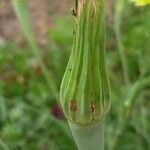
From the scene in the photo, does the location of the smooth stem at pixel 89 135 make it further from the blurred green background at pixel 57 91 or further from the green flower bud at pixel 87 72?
the blurred green background at pixel 57 91

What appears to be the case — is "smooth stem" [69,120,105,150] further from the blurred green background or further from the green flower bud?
the blurred green background

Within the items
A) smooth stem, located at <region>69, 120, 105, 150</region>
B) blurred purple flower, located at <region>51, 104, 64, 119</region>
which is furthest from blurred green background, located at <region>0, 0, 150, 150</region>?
smooth stem, located at <region>69, 120, 105, 150</region>

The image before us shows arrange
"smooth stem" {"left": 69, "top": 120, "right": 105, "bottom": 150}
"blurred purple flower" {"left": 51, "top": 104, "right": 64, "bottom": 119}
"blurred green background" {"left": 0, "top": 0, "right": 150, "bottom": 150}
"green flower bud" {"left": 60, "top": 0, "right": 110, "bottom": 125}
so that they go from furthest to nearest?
"blurred purple flower" {"left": 51, "top": 104, "right": 64, "bottom": 119} → "blurred green background" {"left": 0, "top": 0, "right": 150, "bottom": 150} → "smooth stem" {"left": 69, "top": 120, "right": 105, "bottom": 150} → "green flower bud" {"left": 60, "top": 0, "right": 110, "bottom": 125}

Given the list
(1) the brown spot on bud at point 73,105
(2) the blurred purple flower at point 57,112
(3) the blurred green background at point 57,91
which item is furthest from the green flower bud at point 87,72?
(2) the blurred purple flower at point 57,112

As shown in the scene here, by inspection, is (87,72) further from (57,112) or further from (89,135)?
(57,112)

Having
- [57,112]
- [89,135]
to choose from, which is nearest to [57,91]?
[57,112]
